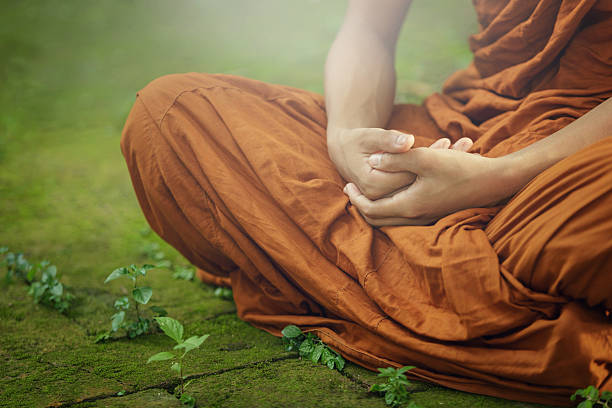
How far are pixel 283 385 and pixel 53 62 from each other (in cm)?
355

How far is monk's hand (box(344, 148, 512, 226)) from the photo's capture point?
37.4 inches

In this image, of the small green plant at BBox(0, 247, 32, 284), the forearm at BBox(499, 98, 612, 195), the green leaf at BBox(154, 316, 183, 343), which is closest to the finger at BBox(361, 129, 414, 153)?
the forearm at BBox(499, 98, 612, 195)

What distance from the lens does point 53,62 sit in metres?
3.55

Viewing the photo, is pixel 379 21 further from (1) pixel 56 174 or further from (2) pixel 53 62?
(2) pixel 53 62

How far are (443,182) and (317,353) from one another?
1.58 feet

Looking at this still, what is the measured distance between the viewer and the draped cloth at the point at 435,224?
825 mm

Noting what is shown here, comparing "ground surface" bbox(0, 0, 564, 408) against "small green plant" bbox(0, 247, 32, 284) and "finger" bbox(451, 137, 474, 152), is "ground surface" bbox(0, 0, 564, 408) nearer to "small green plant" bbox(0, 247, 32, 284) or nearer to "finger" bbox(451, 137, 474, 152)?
"small green plant" bbox(0, 247, 32, 284)

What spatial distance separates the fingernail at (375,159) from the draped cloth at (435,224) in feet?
0.41

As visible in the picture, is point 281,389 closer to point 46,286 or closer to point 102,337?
point 102,337

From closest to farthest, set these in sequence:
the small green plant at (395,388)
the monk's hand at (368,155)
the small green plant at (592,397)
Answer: the small green plant at (592,397), the small green plant at (395,388), the monk's hand at (368,155)

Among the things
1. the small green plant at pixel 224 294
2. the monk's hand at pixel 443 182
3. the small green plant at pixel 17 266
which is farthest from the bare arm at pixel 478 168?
the small green plant at pixel 17 266

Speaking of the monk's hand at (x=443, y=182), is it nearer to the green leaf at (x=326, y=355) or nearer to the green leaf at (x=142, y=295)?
the green leaf at (x=326, y=355)

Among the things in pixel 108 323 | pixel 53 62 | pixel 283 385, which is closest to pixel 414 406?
pixel 283 385

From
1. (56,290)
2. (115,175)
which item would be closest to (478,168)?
(56,290)
